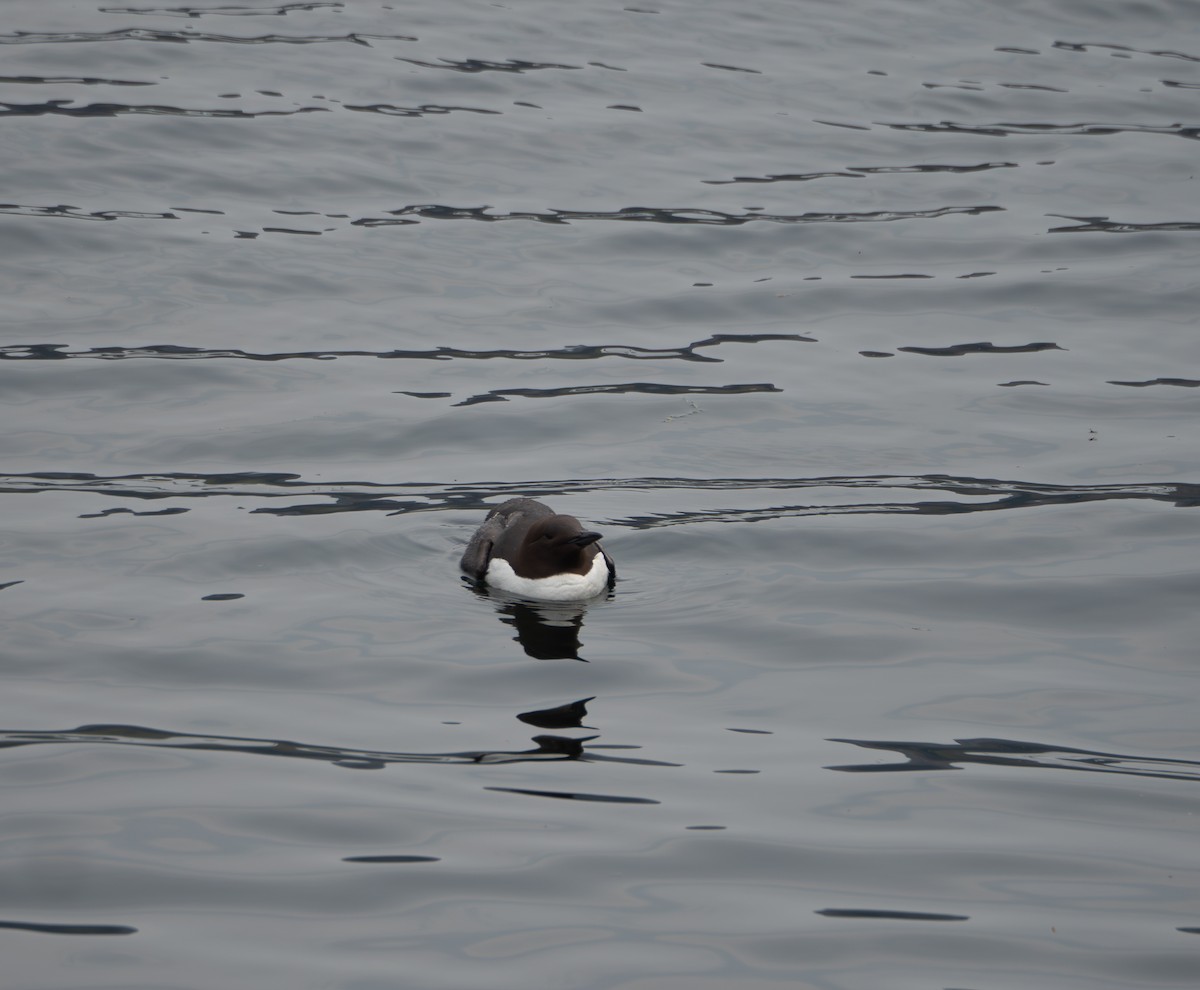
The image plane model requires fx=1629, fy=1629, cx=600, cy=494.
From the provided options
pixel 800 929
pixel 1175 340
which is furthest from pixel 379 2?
pixel 800 929

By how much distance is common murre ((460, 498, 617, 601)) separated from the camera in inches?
389

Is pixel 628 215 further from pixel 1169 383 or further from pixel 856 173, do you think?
pixel 1169 383

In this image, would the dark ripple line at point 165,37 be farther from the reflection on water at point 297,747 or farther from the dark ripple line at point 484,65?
the reflection on water at point 297,747

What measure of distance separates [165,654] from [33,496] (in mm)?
2979

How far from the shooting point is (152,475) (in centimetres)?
1166

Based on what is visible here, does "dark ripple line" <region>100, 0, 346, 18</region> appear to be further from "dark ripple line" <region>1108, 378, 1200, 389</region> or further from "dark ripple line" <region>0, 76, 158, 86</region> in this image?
"dark ripple line" <region>1108, 378, 1200, 389</region>

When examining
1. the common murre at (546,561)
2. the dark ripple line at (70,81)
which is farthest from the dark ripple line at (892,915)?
the dark ripple line at (70,81)

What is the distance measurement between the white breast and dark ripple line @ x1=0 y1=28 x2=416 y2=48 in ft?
51.8

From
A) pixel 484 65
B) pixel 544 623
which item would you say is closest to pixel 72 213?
pixel 484 65

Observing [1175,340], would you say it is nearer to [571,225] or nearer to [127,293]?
[571,225]

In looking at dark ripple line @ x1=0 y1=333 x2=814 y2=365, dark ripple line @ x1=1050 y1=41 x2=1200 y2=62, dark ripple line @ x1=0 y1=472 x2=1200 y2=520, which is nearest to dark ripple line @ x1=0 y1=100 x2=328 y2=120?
dark ripple line @ x1=0 y1=333 x2=814 y2=365

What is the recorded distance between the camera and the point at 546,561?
993cm

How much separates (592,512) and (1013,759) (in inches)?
166

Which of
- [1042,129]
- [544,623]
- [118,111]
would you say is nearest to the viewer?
[544,623]
